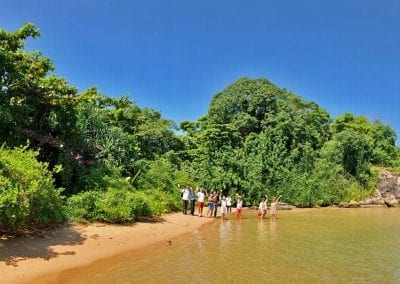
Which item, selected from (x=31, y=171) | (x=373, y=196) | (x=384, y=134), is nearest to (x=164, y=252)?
(x=31, y=171)

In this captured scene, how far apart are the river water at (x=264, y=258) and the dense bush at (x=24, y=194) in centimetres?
267

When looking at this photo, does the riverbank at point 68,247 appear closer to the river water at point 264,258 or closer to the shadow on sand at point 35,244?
the shadow on sand at point 35,244

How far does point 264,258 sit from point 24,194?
763 cm

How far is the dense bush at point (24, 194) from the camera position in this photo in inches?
464

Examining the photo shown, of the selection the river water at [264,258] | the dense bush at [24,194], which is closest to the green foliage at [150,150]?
the dense bush at [24,194]

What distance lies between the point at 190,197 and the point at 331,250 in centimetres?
1034


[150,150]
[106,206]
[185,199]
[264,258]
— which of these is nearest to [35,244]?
[106,206]

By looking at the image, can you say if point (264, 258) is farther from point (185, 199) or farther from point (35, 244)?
point (185, 199)

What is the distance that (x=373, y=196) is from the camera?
42.8 metres

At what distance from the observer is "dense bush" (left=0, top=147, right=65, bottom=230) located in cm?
1179

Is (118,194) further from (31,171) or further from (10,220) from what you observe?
(10,220)

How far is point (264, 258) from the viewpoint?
14.0 meters

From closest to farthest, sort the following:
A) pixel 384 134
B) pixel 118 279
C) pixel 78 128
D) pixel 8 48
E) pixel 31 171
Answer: pixel 118 279, pixel 31 171, pixel 8 48, pixel 78 128, pixel 384 134

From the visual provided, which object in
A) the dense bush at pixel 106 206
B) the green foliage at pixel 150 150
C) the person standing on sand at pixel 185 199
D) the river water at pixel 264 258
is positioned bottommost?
the river water at pixel 264 258
